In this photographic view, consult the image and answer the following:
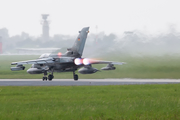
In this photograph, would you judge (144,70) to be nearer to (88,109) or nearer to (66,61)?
(66,61)

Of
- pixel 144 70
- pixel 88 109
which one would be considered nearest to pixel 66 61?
pixel 144 70

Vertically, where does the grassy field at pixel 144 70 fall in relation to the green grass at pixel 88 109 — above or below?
above

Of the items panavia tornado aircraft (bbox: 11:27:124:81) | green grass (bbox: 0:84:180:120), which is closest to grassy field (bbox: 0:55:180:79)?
panavia tornado aircraft (bbox: 11:27:124:81)

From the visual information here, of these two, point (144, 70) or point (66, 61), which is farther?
point (144, 70)

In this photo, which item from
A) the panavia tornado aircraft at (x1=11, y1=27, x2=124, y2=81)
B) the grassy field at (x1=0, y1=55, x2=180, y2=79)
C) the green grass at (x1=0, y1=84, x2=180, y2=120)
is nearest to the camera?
the green grass at (x1=0, y1=84, x2=180, y2=120)

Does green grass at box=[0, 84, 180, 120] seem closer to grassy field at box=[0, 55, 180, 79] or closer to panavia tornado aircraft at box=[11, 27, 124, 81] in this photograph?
panavia tornado aircraft at box=[11, 27, 124, 81]

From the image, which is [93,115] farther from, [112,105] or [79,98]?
[79,98]

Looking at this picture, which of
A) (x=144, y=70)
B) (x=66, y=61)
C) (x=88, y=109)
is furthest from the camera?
(x=144, y=70)

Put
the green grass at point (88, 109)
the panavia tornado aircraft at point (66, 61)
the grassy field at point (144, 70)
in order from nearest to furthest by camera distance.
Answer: the green grass at point (88, 109)
the panavia tornado aircraft at point (66, 61)
the grassy field at point (144, 70)

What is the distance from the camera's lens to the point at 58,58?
37250 millimetres

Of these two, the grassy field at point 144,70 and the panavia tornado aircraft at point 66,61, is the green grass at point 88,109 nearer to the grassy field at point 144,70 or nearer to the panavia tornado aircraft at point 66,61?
the panavia tornado aircraft at point 66,61

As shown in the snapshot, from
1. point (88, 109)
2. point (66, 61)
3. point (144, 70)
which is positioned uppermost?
point (66, 61)

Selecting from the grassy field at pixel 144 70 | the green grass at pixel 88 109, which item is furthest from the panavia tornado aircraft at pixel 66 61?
the green grass at pixel 88 109

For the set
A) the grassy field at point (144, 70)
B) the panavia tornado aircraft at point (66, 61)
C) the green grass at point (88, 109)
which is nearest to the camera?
the green grass at point (88, 109)
